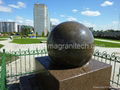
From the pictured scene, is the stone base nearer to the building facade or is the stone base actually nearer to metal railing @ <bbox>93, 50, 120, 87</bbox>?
metal railing @ <bbox>93, 50, 120, 87</bbox>

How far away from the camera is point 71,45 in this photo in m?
2.64

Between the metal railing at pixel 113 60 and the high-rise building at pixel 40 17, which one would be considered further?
the high-rise building at pixel 40 17

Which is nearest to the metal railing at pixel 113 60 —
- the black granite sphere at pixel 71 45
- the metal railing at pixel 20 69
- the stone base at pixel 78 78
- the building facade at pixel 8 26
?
the metal railing at pixel 20 69

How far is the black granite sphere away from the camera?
105 inches

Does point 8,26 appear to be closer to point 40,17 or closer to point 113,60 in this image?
point 40,17

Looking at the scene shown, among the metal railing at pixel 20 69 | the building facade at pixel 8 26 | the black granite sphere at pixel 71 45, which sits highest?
the building facade at pixel 8 26

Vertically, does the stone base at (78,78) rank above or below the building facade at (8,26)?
below

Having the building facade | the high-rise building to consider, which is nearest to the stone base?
the high-rise building

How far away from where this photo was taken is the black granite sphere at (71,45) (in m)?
2.66

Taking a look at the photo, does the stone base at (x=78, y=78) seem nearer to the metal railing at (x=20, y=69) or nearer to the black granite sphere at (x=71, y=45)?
the black granite sphere at (x=71, y=45)

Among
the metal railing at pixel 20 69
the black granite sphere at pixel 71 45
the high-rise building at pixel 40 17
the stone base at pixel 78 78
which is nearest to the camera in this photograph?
the stone base at pixel 78 78

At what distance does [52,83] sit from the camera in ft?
8.24

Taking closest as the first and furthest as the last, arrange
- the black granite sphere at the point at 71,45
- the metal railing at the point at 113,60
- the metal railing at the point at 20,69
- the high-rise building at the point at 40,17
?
the black granite sphere at the point at 71,45 < the metal railing at the point at 20,69 < the metal railing at the point at 113,60 < the high-rise building at the point at 40,17

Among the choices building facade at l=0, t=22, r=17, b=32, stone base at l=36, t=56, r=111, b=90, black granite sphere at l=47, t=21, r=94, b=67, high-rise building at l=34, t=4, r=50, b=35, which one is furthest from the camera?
building facade at l=0, t=22, r=17, b=32
